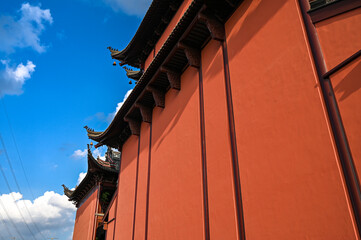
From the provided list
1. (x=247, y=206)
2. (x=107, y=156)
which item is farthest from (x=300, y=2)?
(x=107, y=156)

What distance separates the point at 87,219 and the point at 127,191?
8.78m

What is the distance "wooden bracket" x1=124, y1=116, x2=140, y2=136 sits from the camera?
9.73 m

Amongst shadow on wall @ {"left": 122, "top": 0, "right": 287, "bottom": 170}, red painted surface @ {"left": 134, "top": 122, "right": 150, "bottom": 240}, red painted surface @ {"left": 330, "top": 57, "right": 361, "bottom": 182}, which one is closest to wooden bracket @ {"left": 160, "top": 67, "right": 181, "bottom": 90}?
shadow on wall @ {"left": 122, "top": 0, "right": 287, "bottom": 170}

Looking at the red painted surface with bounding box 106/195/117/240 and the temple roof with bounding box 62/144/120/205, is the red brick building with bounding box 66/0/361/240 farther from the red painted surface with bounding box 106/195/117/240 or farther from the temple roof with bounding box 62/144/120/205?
the temple roof with bounding box 62/144/120/205

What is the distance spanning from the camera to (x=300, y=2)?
415cm

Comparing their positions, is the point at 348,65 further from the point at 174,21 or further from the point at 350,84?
the point at 174,21

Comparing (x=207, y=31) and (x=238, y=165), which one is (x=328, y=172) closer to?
(x=238, y=165)

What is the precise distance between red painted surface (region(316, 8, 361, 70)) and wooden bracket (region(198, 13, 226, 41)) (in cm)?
242

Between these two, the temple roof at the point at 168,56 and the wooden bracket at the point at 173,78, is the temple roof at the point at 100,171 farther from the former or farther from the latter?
the wooden bracket at the point at 173,78

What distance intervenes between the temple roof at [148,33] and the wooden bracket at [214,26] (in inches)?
147

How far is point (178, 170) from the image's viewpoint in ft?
21.3

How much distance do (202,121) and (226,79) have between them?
3.43 ft

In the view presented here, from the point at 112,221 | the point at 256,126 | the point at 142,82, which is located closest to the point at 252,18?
the point at 256,126

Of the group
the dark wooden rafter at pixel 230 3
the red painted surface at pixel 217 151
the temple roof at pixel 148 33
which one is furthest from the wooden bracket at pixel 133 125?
the dark wooden rafter at pixel 230 3
